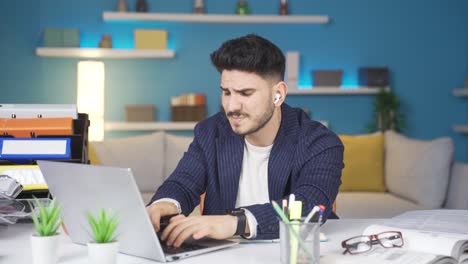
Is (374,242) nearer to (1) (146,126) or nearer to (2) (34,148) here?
(2) (34,148)

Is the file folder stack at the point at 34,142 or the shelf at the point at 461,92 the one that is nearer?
the file folder stack at the point at 34,142

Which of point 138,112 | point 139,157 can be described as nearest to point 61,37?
point 138,112

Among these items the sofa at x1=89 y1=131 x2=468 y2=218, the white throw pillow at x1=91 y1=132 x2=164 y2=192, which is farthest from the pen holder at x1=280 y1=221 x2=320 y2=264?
the white throw pillow at x1=91 y1=132 x2=164 y2=192

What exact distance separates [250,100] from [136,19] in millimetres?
3722

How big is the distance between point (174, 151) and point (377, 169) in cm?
142

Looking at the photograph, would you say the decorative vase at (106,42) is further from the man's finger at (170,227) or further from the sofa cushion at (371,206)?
the man's finger at (170,227)

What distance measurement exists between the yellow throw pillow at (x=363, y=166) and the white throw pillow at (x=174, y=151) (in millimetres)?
1097

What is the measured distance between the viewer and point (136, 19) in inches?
212

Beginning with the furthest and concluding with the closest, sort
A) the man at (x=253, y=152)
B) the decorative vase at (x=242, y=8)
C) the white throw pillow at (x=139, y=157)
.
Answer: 1. the decorative vase at (x=242, y=8)
2. the white throw pillow at (x=139, y=157)
3. the man at (x=253, y=152)

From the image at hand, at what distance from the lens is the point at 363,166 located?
14.8 ft

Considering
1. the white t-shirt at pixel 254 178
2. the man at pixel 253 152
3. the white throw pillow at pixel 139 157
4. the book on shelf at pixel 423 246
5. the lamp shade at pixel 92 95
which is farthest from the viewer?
the lamp shade at pixel 92 95

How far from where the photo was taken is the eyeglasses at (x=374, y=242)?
1366mm

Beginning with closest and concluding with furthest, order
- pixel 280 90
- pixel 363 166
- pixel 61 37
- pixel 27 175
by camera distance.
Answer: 1. pixel 27 175
2. pixel 280 90
3. pixel 363 166
4. pixel 61 37

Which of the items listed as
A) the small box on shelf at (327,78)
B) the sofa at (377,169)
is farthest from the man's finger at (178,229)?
the small box on shelf at (327,78)
